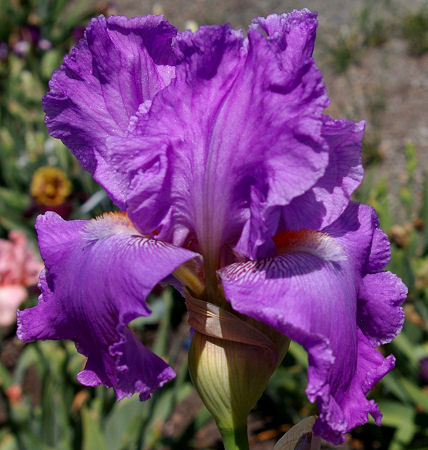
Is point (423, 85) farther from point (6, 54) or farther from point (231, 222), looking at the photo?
point (231, 222)

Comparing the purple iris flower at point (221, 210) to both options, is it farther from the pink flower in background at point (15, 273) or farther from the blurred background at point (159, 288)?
the pink flower in background at point (15, 273)

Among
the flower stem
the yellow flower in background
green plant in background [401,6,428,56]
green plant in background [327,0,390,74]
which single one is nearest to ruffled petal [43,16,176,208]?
the flower stem

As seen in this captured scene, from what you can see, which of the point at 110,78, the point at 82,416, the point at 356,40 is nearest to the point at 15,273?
the point at 82,416

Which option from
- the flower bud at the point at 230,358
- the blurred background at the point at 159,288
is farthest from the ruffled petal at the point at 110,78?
the blurred background at the point at 159,288

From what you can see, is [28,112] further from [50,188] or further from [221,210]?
[221,210]

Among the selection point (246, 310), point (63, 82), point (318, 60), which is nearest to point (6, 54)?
point (318, 60)

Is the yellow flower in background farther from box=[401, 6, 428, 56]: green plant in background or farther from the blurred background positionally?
box=[401, 6, 428, 56]: green plant in background
